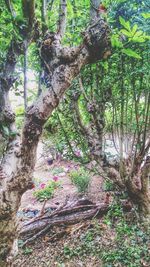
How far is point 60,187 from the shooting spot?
796cm

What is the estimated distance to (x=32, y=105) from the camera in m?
2.17

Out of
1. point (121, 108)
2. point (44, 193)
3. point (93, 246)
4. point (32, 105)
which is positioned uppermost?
point (121, 108)

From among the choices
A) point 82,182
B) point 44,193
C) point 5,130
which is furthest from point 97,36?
point 44,193

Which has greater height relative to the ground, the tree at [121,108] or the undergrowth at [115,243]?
the tree at [121,108]

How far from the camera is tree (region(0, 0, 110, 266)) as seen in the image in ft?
6.83

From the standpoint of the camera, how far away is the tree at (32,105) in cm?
208

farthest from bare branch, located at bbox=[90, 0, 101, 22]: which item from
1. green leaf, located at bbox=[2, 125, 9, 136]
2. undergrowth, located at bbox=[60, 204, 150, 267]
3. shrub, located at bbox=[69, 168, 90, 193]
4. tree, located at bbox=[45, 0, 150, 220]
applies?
shrub, located at bbox=[69, 168, 90, 193]

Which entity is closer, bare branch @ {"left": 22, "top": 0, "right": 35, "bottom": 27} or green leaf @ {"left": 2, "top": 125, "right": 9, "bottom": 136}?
bare branch @ {"left": 22, "top": 0, "right": 35, "bottom": 27}

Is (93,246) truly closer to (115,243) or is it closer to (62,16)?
(115,243)

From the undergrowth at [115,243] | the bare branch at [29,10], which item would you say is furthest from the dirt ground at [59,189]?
the bare branch at [29,10]

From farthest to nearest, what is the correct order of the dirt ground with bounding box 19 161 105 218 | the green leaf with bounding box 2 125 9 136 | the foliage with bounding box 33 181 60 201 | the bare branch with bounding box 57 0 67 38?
the foliage with bounding box 33 181 60 201, the dirt ground with bounding box 19 161 105 218, the bare branch with bounding box 57 0 67 38, the green leaf with bounding box 2 125 9 136

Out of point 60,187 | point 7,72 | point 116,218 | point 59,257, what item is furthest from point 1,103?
point 60,187

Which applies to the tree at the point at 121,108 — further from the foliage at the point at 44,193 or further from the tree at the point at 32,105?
the foliage at the point at 44,193

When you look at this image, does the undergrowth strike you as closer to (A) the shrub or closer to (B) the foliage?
(A) the shrub
